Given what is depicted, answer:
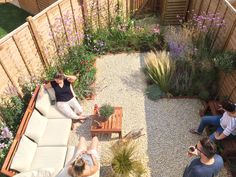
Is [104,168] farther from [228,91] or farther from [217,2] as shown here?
[217,2]

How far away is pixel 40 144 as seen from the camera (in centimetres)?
479

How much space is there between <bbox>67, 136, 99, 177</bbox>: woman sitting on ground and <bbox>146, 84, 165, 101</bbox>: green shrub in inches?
87.9

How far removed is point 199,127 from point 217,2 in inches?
135

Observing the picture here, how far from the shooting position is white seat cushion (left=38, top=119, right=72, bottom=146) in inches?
189

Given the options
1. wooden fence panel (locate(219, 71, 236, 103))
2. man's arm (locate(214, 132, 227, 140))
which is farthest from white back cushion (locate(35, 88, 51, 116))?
wooden fence panel (locate(219, 71, 236, 103))

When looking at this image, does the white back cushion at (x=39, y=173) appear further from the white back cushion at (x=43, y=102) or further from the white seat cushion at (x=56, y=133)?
the white back cushion at (x=43, y=102)

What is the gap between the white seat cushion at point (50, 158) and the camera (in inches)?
172

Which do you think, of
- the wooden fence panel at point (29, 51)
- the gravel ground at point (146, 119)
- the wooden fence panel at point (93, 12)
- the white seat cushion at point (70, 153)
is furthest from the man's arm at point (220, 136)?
the wooden fence panel at point (93, 12)

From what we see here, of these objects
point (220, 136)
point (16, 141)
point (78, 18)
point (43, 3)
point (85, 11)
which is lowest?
point (220, 136)

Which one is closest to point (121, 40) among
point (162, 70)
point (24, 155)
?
point (162, 70)

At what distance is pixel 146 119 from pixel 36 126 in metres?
2.59

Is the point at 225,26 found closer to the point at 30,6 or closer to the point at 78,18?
the point at 78,18

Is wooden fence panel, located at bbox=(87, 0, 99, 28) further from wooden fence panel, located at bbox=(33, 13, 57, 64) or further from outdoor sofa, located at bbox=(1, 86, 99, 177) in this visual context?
outdoor sofa, located at bbox=(1, 86, 99, 177)

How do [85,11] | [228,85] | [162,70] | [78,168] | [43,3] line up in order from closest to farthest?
1. [78,168]
2. [228,85]
3. [162,70]
4. [85,11]
5. [43,3]
